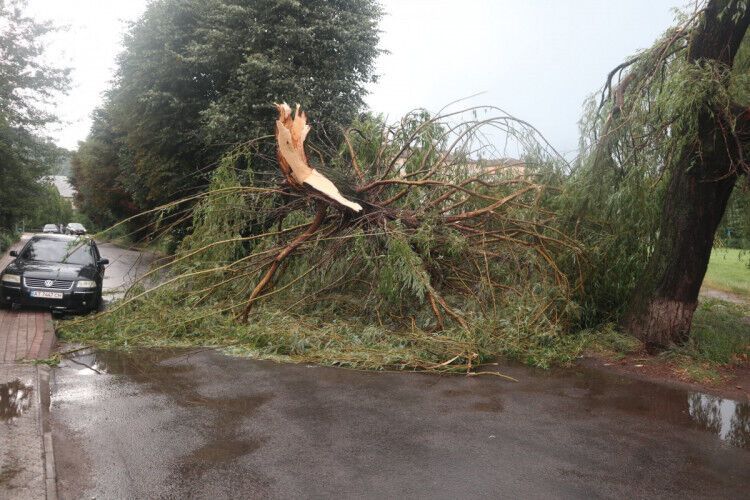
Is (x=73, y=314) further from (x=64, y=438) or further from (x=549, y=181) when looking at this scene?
(x=549, y=181)

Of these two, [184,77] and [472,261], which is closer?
[472,261]

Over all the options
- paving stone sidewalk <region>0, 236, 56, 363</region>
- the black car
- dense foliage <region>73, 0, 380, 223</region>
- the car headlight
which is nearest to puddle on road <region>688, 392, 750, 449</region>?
paving stone sidewalk <region>0, 236, 56, 363</region>

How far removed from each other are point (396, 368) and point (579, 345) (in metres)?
2.92

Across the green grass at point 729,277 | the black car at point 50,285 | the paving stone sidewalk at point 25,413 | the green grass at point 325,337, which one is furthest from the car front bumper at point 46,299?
the green grass at point 729,277

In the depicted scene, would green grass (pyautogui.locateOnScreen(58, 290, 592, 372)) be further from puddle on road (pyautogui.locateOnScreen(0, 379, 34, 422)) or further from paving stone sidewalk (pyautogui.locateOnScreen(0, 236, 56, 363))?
puddle on road (pyautogui.locateOnScreen(0, 379, 34, 422))

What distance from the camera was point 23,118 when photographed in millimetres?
22250

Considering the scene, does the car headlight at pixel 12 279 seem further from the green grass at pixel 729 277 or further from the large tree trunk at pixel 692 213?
Answer: the green grass at pixel 729 277

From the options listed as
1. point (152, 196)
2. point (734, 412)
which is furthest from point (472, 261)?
point (152, 196)

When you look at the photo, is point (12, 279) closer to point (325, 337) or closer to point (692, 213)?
point (325, 337)

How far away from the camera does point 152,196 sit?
76.5 ft

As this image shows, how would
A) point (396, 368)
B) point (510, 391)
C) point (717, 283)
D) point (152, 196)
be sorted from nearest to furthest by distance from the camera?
1. point (510, 391)
2. point (396, 368)
3. point (717, 283)
4. point (152, 196)

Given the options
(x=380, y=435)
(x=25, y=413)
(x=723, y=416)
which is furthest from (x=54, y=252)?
(x=723, y=416)

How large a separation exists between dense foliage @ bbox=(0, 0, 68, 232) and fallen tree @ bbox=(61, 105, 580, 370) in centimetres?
1114

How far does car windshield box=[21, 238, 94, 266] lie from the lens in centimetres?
1234
